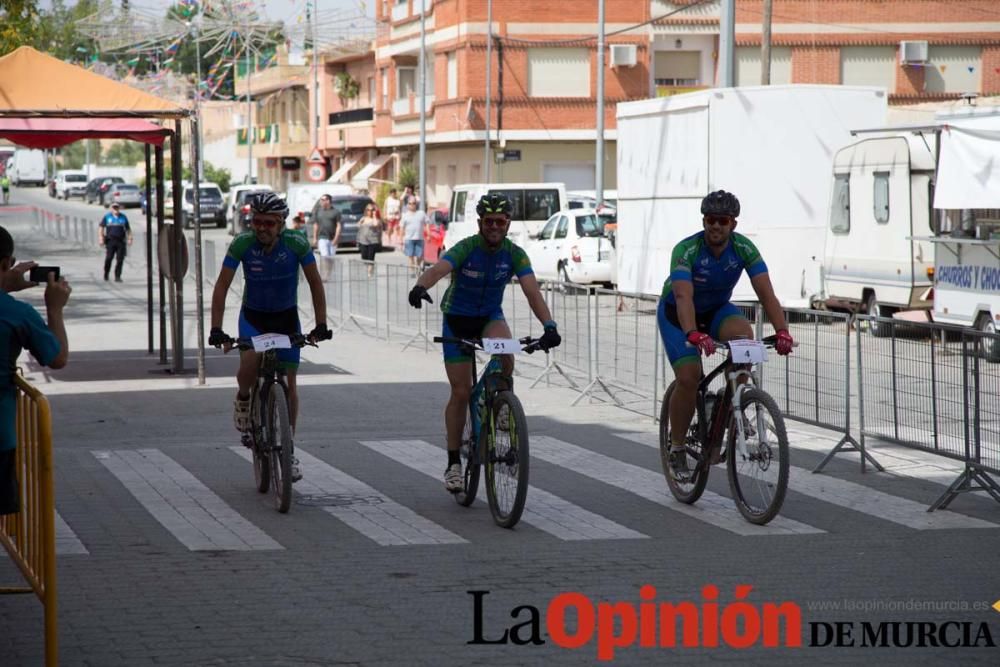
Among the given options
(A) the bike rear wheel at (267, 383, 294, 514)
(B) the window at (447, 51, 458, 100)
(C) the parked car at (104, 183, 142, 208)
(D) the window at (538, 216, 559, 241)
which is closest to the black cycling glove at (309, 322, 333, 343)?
(A) the bike rear wheel at (267, 383, 294, 514)

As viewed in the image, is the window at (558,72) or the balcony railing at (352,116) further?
the balcony railing at (352,116)

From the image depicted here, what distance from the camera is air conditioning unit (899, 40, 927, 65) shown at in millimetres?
51344

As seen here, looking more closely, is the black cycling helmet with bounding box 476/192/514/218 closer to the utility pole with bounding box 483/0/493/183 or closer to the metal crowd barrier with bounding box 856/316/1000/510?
the metal crowd barrier with bounding box 856/316/1000/510

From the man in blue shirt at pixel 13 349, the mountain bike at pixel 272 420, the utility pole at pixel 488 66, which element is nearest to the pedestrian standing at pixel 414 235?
the utility pole at pixel 488 66

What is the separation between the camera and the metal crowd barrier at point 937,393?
31.9 ft

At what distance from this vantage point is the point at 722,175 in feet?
78.2

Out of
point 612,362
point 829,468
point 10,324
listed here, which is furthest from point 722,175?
point 10,324

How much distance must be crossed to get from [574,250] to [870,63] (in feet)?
80.8

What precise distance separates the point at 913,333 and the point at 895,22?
44.0 meters

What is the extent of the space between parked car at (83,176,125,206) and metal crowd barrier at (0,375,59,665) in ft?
274

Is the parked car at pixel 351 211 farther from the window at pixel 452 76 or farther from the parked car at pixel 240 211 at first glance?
the window at pixel 452 76

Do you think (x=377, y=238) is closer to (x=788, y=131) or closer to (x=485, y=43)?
(x=485, y=43)

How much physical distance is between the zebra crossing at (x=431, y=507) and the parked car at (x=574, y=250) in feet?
62.5

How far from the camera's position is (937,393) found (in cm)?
1022
